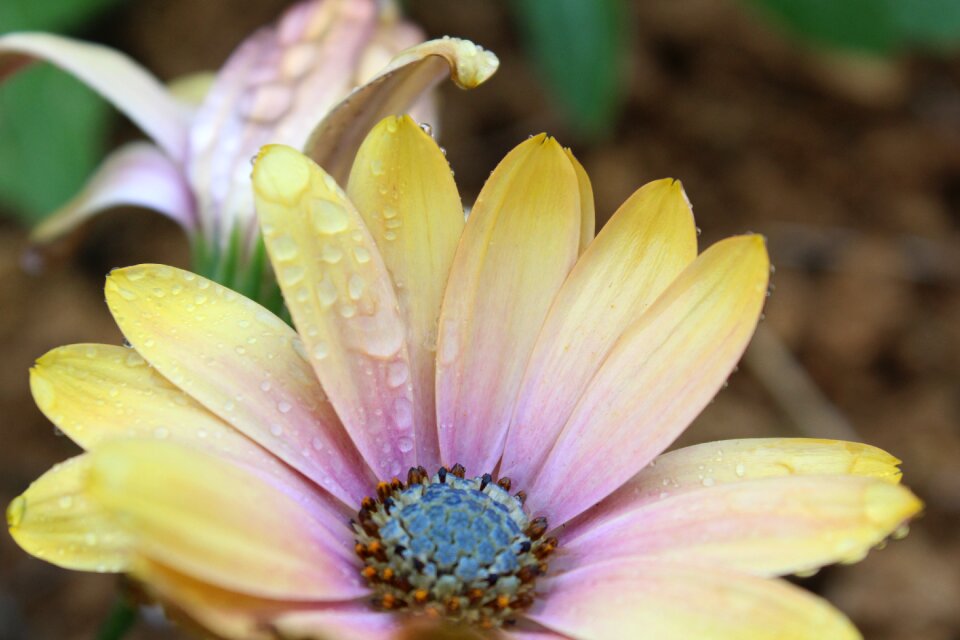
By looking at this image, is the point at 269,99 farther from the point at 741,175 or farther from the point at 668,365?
the point at 741,175

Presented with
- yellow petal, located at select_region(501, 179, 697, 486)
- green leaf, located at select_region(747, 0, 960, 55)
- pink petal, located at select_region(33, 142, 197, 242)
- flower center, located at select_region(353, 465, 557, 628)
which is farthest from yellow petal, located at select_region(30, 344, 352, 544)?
green leaf, located at select_region(747, 0, 960, 55)

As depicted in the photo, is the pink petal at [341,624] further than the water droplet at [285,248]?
No

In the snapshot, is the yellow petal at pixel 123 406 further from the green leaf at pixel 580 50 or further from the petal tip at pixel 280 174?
the green leaf at pixel 580 50

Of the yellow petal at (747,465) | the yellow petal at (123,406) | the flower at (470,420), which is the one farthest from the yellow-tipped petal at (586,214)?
the yellow petal at (123,406)

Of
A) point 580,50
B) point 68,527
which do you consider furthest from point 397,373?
point 580,50

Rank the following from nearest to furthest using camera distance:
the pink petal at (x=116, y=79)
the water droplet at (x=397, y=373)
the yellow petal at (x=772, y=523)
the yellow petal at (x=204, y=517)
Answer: the yellow petal at (x=204, y=517) < the yellow petal at (x=772, y=523) < the water droplet at (x=397, y=373) < the pink petal at (x=116, y=79)

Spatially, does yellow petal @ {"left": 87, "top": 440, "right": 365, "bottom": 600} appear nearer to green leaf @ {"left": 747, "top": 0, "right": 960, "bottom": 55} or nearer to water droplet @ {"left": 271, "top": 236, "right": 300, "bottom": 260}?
water droplet @ {"left": 271, "top": 236, "right": 300, "bottom": 260}
